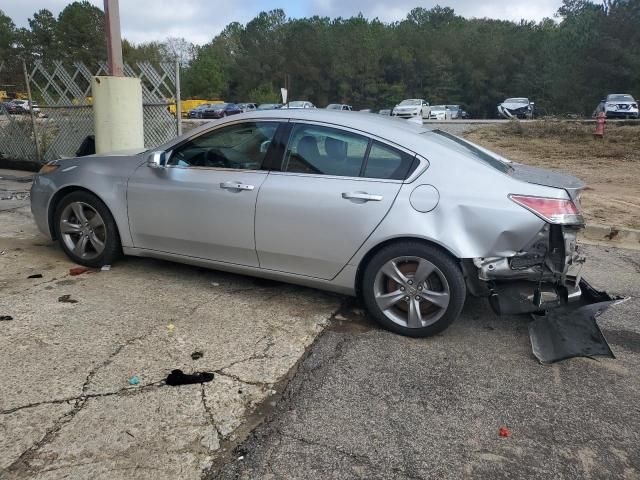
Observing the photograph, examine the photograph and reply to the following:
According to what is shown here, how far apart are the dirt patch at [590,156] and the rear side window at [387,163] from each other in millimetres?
4837

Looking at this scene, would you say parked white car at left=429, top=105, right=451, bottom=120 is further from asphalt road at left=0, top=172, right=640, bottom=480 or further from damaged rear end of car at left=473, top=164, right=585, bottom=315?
asphalt road at left=0, top=172, right=640, bottom=480

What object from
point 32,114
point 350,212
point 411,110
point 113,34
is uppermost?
point 113,34

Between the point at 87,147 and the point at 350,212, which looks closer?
the point at 350,212

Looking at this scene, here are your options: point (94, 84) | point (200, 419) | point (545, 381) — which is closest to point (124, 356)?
point (200, 419)

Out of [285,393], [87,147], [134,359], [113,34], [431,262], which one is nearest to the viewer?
[285,393]

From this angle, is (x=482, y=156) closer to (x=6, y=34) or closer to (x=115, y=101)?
(x=115, y=101)

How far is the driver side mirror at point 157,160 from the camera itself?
4.47 meters

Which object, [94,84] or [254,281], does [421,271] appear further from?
[94,84]

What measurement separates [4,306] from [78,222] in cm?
113

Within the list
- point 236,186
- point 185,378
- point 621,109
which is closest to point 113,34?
point 236,186

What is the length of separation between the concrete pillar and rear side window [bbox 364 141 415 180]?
5.79m

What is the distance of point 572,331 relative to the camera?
146 inches

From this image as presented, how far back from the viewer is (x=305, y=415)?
2.86 m

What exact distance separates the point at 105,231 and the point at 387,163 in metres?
2.63
